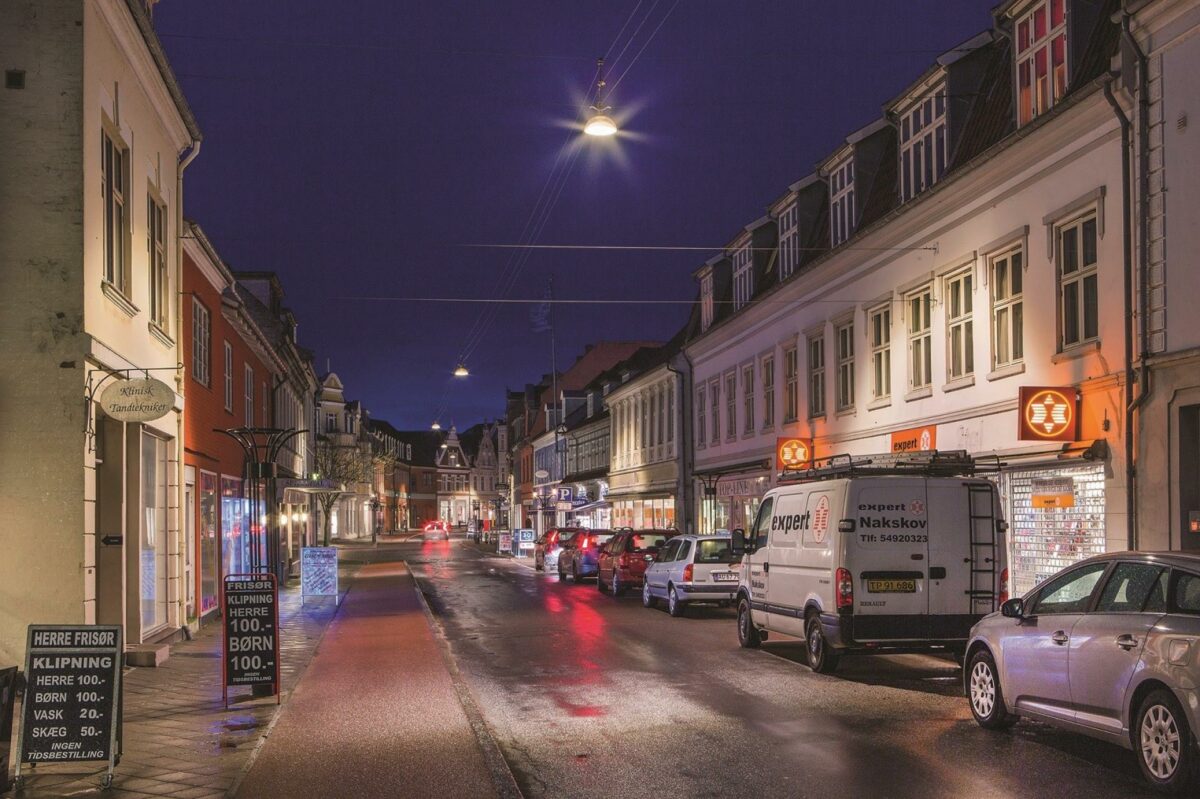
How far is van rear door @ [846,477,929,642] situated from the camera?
525 inches

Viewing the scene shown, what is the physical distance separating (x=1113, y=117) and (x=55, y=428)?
13623 millimetres

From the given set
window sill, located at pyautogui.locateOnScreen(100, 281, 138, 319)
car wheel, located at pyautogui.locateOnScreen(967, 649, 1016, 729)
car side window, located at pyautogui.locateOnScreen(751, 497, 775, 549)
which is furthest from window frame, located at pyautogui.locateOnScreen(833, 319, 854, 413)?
window sill, located at pyautogui.locateOnScreen(100, 281, 138, 319)

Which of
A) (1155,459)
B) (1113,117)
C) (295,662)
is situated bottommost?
(295,662)

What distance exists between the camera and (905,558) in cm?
1341

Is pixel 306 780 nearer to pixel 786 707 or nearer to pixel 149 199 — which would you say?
pixel 786 707

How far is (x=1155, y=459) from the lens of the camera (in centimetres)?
1506

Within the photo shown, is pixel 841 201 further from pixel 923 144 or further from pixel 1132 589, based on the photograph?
pixel 1132 589

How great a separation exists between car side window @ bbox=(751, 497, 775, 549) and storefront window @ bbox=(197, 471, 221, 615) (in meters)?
9.70

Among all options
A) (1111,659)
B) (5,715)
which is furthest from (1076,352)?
(5,715)

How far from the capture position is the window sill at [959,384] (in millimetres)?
20578

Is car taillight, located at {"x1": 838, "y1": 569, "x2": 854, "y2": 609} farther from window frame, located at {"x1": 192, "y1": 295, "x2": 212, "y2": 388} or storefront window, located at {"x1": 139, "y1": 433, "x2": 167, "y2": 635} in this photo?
window frame, located at {"x1": 192, "y1": 295, "x2": 212, "y2": 388}

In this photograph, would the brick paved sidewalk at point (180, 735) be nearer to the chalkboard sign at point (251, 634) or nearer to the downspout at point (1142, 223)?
the chalkboard sign at point (251, 634)

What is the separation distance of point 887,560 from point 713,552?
9.14 m

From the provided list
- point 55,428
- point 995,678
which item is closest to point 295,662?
point 55,428
